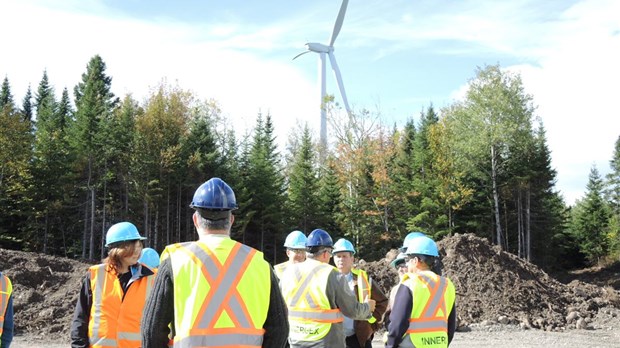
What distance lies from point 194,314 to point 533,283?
18859 millimetres

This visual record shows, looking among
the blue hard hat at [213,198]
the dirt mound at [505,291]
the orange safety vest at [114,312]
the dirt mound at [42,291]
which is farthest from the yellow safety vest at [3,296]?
the dirt mound at [505,291]

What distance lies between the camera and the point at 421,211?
41.7 m

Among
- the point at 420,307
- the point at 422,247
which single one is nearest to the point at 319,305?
the point at 420,307

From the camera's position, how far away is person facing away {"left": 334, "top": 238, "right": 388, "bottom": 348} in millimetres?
5996

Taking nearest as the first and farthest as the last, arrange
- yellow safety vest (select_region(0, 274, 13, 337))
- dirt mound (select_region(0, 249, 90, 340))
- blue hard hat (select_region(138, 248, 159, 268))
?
1. yellow safety vest (select_region(0, 274, 13, 337))
2. blue hard hat (select_region(138, 248, 159, 268))
3. dirt mound (select_region(0, 249, 90, 340))

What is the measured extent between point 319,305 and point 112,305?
65.9 inches

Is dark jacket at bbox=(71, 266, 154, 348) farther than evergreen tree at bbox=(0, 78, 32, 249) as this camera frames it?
No

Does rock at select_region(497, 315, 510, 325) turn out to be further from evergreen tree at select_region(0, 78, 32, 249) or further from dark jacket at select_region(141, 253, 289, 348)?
evergreen tree at select_region(0, 78, 32, 249)

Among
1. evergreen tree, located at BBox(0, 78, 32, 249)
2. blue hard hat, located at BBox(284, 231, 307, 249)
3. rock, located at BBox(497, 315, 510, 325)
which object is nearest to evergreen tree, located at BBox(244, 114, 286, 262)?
evergreen tree, located at BBox(0, 78, 32, 249)

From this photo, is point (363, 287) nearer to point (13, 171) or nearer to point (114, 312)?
point (114, 312)

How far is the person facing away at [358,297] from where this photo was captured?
6.00 meters

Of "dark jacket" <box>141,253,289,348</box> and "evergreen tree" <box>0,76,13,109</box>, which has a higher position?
"evergreen tree" <box>0,76,13,109</box>

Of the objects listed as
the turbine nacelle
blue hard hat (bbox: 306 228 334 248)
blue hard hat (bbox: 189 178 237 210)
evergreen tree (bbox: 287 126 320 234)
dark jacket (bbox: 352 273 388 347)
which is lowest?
dark jacket (bbox: 352 273 388 347)

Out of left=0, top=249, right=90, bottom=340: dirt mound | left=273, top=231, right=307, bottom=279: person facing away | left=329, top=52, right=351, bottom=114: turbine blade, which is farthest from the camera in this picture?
left=329, top=52, right=351, bottom=114: turbine blade
